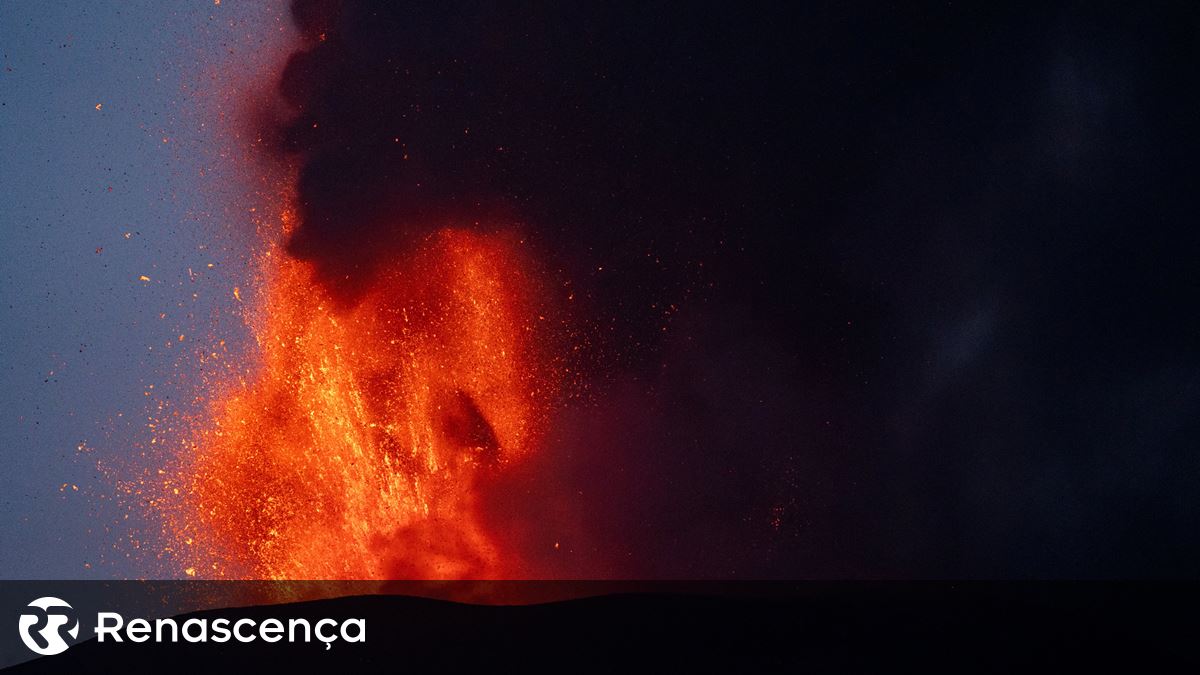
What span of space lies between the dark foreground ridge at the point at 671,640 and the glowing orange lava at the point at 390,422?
485 centimetres

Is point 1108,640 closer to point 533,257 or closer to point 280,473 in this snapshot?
point 533,257

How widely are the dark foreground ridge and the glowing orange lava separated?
4.85 m

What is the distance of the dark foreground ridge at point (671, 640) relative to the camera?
15.4 meters

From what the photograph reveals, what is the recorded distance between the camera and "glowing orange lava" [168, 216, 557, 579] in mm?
22828

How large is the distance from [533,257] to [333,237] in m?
5.05

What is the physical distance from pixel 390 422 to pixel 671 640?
1009cm

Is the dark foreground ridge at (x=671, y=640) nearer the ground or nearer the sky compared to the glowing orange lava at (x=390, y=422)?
nearer the ground

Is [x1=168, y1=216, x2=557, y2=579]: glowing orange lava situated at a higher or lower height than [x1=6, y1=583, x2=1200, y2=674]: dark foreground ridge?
higher

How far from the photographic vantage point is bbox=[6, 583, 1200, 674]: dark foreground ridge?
15430 millimetres

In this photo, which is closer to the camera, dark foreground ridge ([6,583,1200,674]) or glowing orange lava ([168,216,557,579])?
dark foreground ridge ([6,583,1200,674])

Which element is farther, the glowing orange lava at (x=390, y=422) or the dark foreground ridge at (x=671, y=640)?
the glowing orange lava at (x=390, y=422)

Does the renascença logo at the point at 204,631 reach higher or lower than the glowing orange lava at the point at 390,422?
lower

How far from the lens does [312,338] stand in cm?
2342

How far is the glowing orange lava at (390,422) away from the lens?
2283 centimetres
